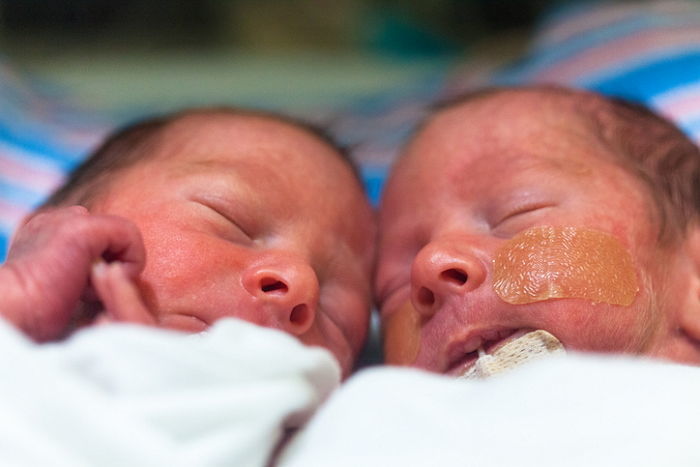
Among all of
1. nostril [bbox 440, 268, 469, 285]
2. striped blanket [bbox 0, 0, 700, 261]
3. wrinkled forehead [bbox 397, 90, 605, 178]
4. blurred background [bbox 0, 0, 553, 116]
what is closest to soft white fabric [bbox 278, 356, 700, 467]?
nostril [bbox 440, 268, 469, 285]

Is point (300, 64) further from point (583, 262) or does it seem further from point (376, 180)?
point (583, 262)

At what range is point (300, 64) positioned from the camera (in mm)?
2314

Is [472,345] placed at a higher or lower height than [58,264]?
lower

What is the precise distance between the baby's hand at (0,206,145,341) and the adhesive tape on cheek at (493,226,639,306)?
364 millimetres

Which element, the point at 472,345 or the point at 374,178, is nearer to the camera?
the point at 472,345

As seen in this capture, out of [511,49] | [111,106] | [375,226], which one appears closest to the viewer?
[375,226]

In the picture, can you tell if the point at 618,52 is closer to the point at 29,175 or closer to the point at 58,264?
the point at 29,175

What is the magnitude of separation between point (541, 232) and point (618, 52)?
0.94 meters

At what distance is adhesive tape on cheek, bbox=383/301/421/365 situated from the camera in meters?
0.92

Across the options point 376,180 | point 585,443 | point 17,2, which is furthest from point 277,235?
point 17,2

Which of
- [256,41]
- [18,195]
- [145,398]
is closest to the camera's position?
[145,398]

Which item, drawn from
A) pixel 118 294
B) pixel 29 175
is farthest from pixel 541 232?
pixel 29 175

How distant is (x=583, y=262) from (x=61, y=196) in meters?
0.62

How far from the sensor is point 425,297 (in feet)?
2.95
